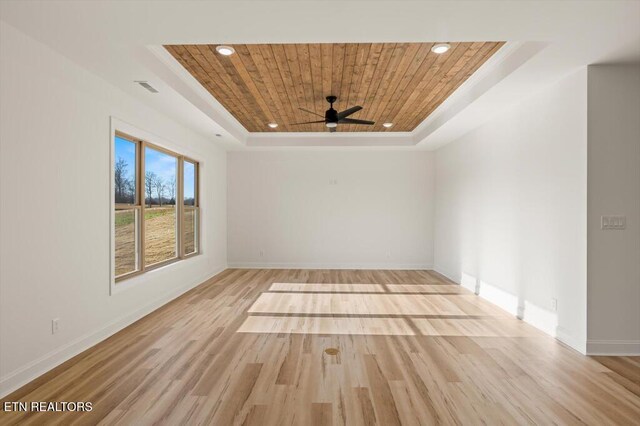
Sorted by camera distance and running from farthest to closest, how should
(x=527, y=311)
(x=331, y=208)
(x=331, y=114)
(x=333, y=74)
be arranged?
(x=331, y=208)
(x=331, y=114)
(x=527, y=311)
(x=333, y=74)

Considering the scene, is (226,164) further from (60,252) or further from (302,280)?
(60,252)

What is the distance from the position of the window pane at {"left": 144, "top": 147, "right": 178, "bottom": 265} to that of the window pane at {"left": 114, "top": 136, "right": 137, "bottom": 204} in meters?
0.24

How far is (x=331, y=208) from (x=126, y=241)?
432cm

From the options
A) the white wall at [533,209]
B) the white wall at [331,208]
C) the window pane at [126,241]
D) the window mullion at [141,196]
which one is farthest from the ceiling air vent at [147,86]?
the white wall at [533,209]

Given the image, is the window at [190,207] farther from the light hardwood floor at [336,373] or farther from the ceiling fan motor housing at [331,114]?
the ceiling fan motor housing at [331,114]

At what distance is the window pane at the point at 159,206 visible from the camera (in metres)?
4.57

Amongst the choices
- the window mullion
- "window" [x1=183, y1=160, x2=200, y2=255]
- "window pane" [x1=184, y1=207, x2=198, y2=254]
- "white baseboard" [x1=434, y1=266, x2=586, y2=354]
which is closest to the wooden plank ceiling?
the window mullion

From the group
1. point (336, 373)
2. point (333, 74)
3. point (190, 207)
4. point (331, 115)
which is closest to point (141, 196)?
point (190, 207)

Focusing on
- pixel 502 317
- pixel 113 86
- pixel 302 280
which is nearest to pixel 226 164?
pixel 302 280

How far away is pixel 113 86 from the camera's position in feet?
11.5

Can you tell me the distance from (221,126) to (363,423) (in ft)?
15.5

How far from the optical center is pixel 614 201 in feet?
9.83

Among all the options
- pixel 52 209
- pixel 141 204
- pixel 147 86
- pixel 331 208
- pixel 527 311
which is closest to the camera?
pixel 52 209

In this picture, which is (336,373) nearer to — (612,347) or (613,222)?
(612,347)
